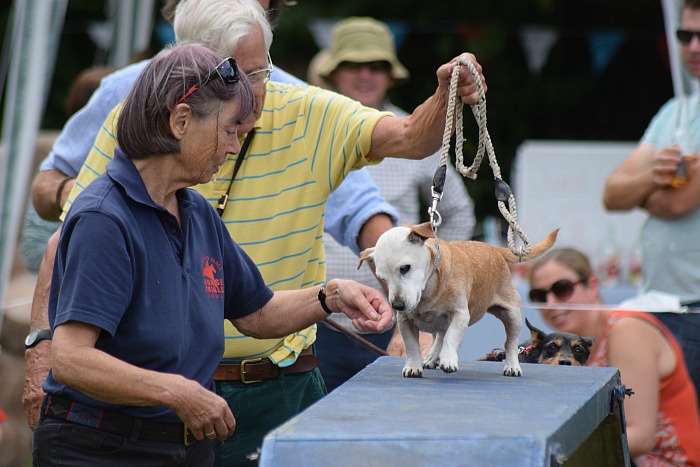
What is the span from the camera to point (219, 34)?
2.83 metres

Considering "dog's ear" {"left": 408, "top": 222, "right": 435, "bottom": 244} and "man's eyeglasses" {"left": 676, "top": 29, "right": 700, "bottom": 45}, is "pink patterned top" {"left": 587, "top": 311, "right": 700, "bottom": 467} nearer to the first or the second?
"dog's ear" {"left": 408, "top": 222, "right": 435, "bottom": 244}

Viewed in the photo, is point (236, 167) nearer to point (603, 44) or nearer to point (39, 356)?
point (39, 356)

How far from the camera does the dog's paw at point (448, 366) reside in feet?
8.16

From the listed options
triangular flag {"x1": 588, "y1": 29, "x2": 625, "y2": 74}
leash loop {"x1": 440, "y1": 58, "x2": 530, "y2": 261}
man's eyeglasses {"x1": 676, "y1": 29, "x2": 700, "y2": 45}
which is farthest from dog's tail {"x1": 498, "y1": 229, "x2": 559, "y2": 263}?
triangular flag {"x1": 588, "y1": 29, "x2": 625, "y2": 74}

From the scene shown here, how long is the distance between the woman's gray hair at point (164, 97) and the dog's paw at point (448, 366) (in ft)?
2.55

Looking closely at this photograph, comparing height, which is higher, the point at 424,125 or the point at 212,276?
the point at 424,125

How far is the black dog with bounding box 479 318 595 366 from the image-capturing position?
294 centimetres

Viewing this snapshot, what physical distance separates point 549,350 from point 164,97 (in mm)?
1327

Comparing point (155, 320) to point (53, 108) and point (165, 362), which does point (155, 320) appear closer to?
point (165, 362)

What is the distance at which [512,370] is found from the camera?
103 inches

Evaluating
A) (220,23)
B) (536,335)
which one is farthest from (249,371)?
(220,23)

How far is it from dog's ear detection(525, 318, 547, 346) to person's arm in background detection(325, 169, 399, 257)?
0.59 meters

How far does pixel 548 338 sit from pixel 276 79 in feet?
3.82

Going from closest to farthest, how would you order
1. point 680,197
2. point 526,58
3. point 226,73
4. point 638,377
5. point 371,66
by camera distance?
point 226,73, point 638,377, point 680,197, point 371,66, point 526,58
